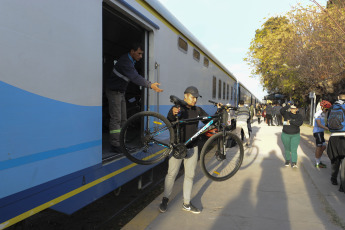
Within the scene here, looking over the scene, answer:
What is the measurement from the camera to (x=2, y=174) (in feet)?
6.06

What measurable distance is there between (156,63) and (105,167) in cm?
178

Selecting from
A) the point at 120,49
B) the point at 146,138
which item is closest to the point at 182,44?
the point at 120,49

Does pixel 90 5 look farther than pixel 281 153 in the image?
No

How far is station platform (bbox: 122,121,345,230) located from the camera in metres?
3.29

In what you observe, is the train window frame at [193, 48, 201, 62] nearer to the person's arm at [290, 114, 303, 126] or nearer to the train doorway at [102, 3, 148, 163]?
the train doorway at [102, 3, 148, 163]

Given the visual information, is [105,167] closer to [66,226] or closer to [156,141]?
[156,141]

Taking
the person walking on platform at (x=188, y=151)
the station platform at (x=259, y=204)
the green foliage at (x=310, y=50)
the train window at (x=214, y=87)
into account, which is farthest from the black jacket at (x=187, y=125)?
the green foliage at (x=310, y=50)

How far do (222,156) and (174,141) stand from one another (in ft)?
3.23

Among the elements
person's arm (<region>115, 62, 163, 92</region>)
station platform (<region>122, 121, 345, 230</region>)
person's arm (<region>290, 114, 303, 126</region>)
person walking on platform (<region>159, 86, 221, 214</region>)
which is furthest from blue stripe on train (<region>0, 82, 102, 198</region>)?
person's arm (<region>290, 114, 303, 126</region>)

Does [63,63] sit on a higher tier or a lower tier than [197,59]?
lower

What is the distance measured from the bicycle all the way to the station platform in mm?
480

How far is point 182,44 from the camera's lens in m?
5.04

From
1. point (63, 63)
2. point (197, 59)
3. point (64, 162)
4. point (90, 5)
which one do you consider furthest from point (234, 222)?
point (197, 59)

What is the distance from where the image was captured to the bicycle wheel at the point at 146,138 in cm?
329
